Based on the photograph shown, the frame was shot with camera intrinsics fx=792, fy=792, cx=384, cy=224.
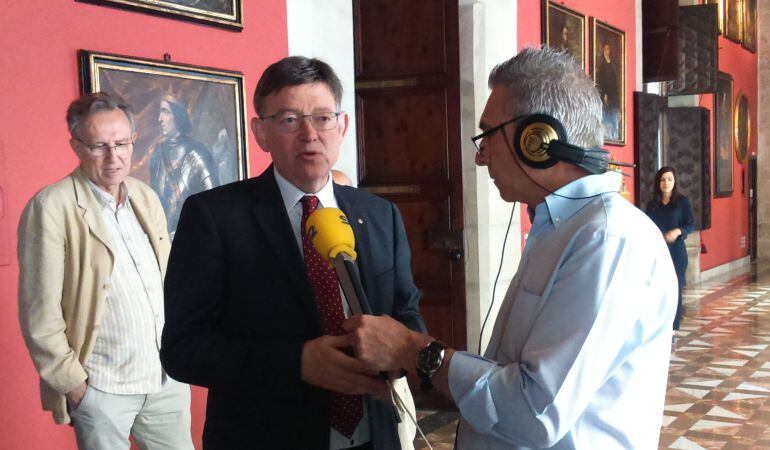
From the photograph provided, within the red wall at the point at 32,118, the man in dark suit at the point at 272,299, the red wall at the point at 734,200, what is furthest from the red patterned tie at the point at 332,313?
the red wall at the point at 734,200

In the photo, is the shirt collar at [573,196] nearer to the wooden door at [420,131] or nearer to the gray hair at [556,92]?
the gray hair at [556,92]

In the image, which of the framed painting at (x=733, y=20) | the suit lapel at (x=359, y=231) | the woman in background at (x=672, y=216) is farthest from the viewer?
the framed painting at (x=733, y=20)

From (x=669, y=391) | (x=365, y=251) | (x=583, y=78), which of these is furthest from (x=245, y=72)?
(x=669, y=391)

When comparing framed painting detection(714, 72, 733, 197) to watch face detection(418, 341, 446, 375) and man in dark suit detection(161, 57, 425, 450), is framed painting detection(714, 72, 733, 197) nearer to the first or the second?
man in dark suit detection(161, 57, 425, 450)

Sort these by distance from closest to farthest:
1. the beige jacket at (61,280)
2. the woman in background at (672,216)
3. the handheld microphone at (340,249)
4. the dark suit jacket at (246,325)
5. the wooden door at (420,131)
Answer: the handheld microphone at (340,249), the dark suit jacket at (246,325), the beige jacket at (61,280), the wooden door at (420,131), the woman in background at (672,216)

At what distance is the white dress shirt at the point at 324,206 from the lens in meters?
2.00

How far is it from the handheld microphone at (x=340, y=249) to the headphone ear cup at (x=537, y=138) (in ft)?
1.43

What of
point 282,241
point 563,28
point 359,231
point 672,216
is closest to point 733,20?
point 672,216

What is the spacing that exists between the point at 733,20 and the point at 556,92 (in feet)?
52.7

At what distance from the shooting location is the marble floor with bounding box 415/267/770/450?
210 inches

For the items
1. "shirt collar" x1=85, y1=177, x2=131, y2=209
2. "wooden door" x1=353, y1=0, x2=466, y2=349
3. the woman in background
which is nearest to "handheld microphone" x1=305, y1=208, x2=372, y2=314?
"shirt collar" x1=85, y1=177, x2=131, y2=209

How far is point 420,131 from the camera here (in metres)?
5.99

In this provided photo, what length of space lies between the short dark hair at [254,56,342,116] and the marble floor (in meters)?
3.63

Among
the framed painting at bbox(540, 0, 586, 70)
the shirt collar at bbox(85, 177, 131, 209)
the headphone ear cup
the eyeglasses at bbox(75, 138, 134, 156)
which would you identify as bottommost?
the shirt collar at bbox(85, 177, 131, 209)
